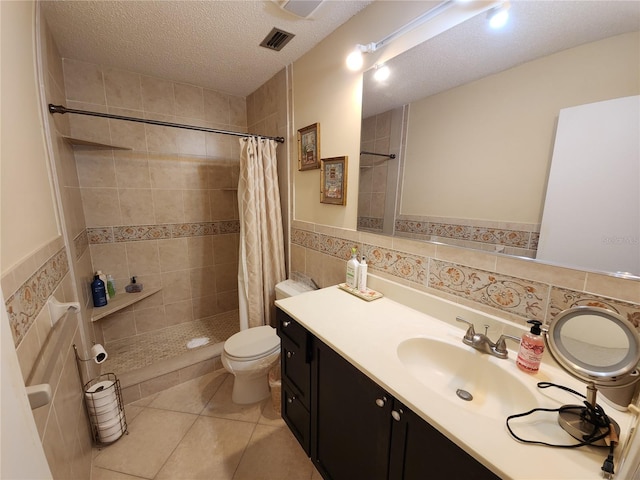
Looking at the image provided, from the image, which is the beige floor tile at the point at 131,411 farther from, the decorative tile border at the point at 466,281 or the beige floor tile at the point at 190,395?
the decorative tile border at the point at 466,281

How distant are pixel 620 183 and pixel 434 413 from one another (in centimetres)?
79

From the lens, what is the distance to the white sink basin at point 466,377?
79cm

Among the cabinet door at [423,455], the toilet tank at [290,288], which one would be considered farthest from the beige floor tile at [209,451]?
the cabinet door at [423,455]

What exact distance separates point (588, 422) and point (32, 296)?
5.08ft

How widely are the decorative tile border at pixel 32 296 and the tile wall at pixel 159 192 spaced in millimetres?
1157

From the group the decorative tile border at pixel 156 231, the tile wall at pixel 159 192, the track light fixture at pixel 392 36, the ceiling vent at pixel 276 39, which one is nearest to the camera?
the track light fixture at pixel 392 36

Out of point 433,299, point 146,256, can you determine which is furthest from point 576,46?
point 146,256

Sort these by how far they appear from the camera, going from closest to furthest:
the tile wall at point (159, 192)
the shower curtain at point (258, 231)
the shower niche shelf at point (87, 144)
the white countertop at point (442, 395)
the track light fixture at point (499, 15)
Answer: the white countertop at point (442, 395)
the track light fixture at point (499, 15)
the shower niche shelf at point (87, 144)
the shower curtain at point (258, 231)
the tile wall at point (159, 192)

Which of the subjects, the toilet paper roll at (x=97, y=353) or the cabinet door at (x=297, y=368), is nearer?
the cabinet door at (x=297, y=368)

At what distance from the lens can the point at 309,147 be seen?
1.77m

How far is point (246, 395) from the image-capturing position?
5.60 feet

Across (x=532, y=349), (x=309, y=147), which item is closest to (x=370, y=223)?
(x=309, y=147)

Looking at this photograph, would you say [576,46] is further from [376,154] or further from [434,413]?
[434,413]

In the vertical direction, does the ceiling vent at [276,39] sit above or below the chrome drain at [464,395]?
above
